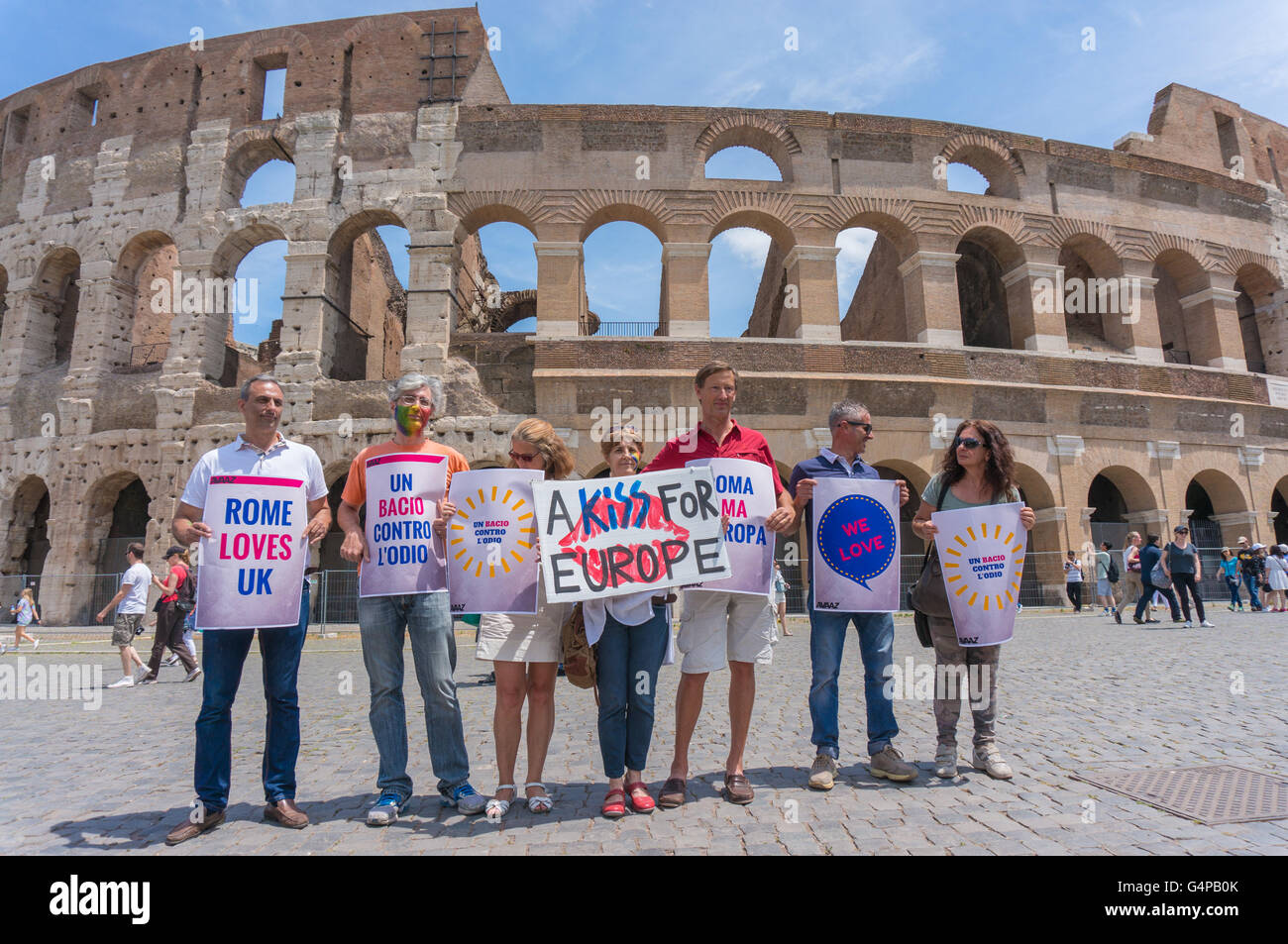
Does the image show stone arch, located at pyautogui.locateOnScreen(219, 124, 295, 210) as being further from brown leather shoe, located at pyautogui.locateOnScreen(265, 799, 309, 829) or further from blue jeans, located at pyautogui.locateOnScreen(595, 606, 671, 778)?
blue jeans, located at pyautogui.locateOnScreen(595, 606, 671, 778)

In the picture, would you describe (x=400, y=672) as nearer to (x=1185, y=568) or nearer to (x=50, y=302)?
(x=1185, y=568)

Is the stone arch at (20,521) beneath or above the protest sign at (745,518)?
above

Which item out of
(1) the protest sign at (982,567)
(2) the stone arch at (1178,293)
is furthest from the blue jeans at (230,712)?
(2) the stone arch at (1178,293)

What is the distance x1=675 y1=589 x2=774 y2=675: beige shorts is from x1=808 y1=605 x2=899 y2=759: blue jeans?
317 mm

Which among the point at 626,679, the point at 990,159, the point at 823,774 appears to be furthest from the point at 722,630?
the point at 990,159

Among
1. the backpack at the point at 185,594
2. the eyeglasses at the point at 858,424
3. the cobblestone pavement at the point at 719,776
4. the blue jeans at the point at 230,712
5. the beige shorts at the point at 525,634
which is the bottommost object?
the cobblestone pavement at the point at 719,776

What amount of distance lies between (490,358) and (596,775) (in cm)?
1497

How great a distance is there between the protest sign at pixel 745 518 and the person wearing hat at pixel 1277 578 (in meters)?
15.2

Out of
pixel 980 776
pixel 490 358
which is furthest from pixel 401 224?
pixel 980 776

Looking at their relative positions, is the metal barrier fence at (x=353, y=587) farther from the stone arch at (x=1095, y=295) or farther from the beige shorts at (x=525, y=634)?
the beige shorts at (x=525, y=634)

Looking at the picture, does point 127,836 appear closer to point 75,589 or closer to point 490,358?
point 490,358

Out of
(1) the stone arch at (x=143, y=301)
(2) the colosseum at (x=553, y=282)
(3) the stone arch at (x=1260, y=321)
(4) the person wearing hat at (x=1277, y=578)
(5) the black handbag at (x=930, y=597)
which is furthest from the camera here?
(3) the stone arch at (x=1260, y=321)

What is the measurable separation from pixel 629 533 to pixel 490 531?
712mm

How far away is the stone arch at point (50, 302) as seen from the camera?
1855cm
